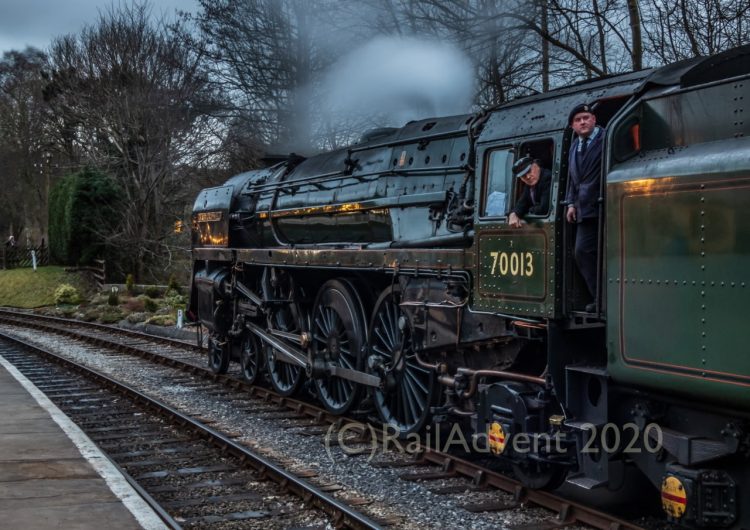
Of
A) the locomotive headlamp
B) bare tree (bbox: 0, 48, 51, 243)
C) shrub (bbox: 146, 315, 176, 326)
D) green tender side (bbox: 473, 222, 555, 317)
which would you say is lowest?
shrub (bbox: 146, 315, 176, 326)

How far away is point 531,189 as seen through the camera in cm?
604

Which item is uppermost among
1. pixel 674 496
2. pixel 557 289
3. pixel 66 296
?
pixel 557 289

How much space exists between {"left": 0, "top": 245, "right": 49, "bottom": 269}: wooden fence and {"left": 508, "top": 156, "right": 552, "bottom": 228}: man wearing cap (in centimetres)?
3922

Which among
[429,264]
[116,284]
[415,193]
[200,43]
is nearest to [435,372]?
[429,264]

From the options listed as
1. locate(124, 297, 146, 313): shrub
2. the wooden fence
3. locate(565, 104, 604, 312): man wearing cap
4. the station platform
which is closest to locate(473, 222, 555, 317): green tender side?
locate(565, 104, 604, 312): man wearing cap

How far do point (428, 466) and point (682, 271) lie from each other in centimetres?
369

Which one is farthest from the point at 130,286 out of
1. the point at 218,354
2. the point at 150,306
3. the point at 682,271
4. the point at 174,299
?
the point at 682,271

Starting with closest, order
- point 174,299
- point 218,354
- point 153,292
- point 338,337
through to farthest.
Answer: point 338,337 → point 218,354 → point 174,299 → point 153,292

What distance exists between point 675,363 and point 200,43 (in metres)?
21.8

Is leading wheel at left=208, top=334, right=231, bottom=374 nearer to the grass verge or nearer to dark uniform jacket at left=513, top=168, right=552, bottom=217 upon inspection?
dark uniform jacket at left=513, top=168, right=552, bottom=217

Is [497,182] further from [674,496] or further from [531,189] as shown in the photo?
[674,496]

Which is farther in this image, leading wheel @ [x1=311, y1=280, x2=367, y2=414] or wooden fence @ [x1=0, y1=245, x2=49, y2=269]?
wooden fence @ [x1=0, y1=245, x2=49, y2=269]

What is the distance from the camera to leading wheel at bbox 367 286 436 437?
800 cm

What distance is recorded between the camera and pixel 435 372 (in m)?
7.53
